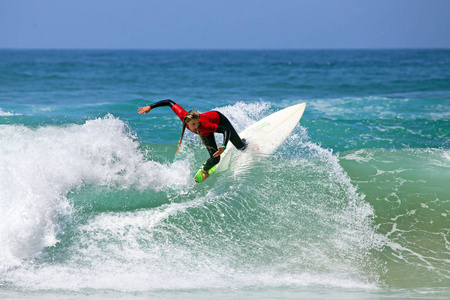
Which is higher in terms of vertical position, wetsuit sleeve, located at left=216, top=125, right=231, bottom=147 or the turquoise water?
wetsuit sleeve, located at left=216, top=125, right=231, bottom=147

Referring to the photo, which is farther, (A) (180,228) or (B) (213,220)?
(B) (213,220)

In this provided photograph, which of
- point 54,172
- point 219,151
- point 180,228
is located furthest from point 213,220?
point 54,172

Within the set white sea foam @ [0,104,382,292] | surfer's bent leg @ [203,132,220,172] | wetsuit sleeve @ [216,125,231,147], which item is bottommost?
white sea foam @ [0,104,382,292]

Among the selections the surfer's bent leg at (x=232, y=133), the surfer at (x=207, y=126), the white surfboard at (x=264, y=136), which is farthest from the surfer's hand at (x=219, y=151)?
the white surfboard at (x=264, y=136)

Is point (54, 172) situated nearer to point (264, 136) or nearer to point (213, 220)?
point (213, 220)

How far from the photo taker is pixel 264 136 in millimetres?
7086

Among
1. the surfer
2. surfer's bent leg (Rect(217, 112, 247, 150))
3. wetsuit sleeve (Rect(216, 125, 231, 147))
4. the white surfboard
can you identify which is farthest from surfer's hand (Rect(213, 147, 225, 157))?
the white surfboard

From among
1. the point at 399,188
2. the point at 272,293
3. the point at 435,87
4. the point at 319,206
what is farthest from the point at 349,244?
the point at 435,87

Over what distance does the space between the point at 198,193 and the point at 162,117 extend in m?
5.54

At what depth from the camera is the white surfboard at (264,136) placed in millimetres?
6523

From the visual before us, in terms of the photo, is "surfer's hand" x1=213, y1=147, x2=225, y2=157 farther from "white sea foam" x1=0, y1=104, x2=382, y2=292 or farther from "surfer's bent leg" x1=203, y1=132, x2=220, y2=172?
"white sea foam" x1=0, y1=104, x2=382, y2=292

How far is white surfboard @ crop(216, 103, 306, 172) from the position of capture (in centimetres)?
652

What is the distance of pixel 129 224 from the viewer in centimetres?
508

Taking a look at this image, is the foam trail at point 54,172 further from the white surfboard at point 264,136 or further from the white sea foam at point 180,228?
the white surfboard at point 264,136
